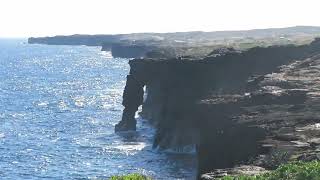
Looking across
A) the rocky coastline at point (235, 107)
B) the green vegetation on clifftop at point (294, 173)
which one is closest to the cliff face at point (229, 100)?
the rocky coastline at point (235, 107)

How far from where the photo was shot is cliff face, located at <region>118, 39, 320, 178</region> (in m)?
51.5

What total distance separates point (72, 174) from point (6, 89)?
11357cm

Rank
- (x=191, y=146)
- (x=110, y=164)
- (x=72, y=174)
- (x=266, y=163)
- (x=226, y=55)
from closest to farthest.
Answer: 1. (x=266, y=163)
2. (x=72, y=174)
3. (x=110, y=164)
4. (x=191, y=146)
5. (x=226, y=55)

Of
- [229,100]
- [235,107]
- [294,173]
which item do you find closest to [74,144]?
[229,100]

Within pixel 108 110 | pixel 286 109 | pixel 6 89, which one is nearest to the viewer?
pixel 286 109

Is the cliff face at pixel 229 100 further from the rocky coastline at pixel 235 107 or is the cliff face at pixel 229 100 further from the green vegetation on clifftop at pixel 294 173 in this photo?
the green vegetation on clifftop at pixel 294 173

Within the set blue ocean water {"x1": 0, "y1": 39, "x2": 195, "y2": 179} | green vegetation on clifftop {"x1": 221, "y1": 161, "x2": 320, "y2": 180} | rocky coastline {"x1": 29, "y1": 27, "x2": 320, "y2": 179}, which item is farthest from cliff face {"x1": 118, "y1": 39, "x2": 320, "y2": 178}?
green vegetation on clifftop {"x1": 221, "y1": 161, "x2": 320, "y2": 180}

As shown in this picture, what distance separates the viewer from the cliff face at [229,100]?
169ft

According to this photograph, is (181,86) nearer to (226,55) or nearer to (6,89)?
(226,55)

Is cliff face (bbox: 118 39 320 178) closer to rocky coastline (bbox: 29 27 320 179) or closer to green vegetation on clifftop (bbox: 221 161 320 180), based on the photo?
rocky coastline (bbox: 29 27 320 179)

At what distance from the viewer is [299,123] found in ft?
166

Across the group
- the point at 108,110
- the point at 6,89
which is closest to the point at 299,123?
the point at 108,110

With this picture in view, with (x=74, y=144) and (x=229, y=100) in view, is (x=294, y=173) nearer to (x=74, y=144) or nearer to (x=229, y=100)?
(x=229, y=100)

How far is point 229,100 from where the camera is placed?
70.1 metres
